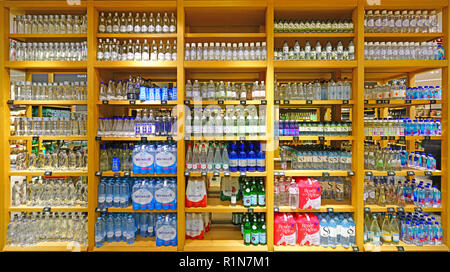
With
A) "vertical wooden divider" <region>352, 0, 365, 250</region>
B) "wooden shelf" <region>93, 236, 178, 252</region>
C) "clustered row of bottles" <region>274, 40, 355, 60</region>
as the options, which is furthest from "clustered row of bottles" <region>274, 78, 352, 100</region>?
"wooden shelf" <region>93, 236, 178, 252</region>

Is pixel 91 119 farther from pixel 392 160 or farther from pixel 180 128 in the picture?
pixel 392 160

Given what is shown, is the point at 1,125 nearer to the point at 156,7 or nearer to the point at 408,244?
the point at 156,7

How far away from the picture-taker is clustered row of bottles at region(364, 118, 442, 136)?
3.23 metres

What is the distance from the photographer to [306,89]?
11.0ft

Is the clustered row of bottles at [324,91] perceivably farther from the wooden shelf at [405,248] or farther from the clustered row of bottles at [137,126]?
the wooden shelf at [405,248]

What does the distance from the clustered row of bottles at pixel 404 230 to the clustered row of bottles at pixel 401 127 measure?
1.03m

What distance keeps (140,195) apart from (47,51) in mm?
2164

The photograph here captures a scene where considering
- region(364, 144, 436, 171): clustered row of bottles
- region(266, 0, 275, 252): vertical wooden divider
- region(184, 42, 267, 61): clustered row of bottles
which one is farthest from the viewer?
region(364, 144, 436, 171): clustered row of bottles

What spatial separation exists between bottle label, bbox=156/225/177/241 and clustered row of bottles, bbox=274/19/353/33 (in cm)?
279

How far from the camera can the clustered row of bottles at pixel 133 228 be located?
3.15 m

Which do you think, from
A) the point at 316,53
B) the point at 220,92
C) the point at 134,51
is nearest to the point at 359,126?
the point at 316,53

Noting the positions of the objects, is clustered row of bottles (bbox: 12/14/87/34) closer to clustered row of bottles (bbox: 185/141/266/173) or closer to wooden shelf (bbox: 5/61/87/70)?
wooden shelf (bbox: 5/61/87/70)
